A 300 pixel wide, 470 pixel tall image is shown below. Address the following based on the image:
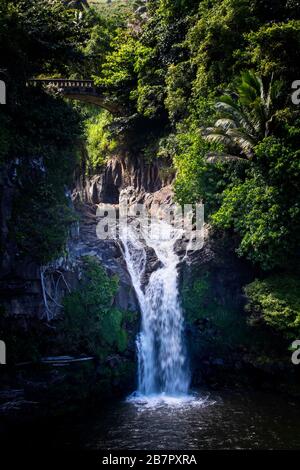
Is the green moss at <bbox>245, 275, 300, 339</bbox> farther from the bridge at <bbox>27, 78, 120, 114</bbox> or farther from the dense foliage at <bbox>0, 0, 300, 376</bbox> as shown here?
the bridge at <bbox>27, 78, 120, 114</bbox>

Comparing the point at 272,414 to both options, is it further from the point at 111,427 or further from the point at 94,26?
the point at 94,26

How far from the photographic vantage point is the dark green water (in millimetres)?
12773

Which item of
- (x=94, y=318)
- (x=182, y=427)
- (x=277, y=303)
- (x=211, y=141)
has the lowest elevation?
(x=182, y=427)

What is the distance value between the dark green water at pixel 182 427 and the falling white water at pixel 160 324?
137 centimetres

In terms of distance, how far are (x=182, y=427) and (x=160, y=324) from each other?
519 cm

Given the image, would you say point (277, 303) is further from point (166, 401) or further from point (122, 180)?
point (122, 180)

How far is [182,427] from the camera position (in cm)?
1366

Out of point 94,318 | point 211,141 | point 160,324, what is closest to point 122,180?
point 211,141

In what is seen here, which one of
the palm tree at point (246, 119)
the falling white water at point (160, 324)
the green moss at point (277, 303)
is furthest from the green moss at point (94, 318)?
the palm tree at point (246, 119)

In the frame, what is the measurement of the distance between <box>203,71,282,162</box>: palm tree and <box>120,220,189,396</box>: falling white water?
4859mm

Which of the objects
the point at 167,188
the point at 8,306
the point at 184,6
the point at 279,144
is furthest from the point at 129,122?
the point at 8,306

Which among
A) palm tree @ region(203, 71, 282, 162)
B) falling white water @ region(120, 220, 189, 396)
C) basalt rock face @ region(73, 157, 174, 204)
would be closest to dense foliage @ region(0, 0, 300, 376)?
palm tree @ region(203, 71, 282, 162)

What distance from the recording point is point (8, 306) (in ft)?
49.0

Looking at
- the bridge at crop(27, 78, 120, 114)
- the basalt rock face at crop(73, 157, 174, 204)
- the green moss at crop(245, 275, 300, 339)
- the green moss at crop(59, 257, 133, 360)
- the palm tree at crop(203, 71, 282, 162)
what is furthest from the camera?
the bridge at crop(27, 78, 120, 114)
